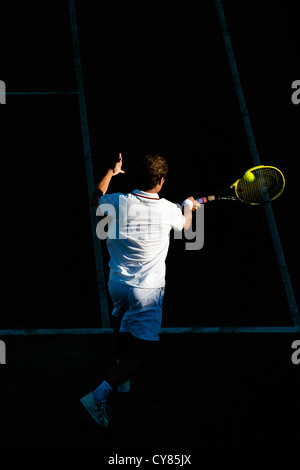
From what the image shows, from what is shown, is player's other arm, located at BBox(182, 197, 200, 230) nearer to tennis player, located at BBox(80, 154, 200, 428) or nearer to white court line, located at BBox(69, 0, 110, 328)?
tennis player, located at BBox(80, 154, 200, 428)

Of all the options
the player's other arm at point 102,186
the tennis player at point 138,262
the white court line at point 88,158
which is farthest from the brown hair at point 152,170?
the white court line at point 88,158

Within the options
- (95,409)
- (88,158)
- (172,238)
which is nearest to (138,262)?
(95,409)

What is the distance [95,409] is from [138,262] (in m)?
1.30

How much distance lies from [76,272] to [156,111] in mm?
2863

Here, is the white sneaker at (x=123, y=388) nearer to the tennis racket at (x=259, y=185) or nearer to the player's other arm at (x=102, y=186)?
Result: the player's other arm at (x=102, y=186)

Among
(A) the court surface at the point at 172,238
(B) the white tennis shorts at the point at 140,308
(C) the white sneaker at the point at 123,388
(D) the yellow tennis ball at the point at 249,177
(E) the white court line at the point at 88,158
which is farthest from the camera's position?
(E) the white court line at the point at 88,158

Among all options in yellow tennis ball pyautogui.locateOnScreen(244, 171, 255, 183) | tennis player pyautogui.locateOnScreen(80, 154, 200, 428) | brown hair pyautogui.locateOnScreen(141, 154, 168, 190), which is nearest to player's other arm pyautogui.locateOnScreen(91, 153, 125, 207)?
tennis player pyautogui.locateOnScreen(80, 154, 200, 428)

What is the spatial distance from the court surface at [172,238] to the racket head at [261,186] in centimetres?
109

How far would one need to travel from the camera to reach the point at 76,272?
7957mm

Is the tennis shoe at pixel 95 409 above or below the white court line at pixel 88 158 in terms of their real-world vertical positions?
below

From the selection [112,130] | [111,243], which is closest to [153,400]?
[111,243]

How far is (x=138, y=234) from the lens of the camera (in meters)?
5.94

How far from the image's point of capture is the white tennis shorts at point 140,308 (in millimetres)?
6035
